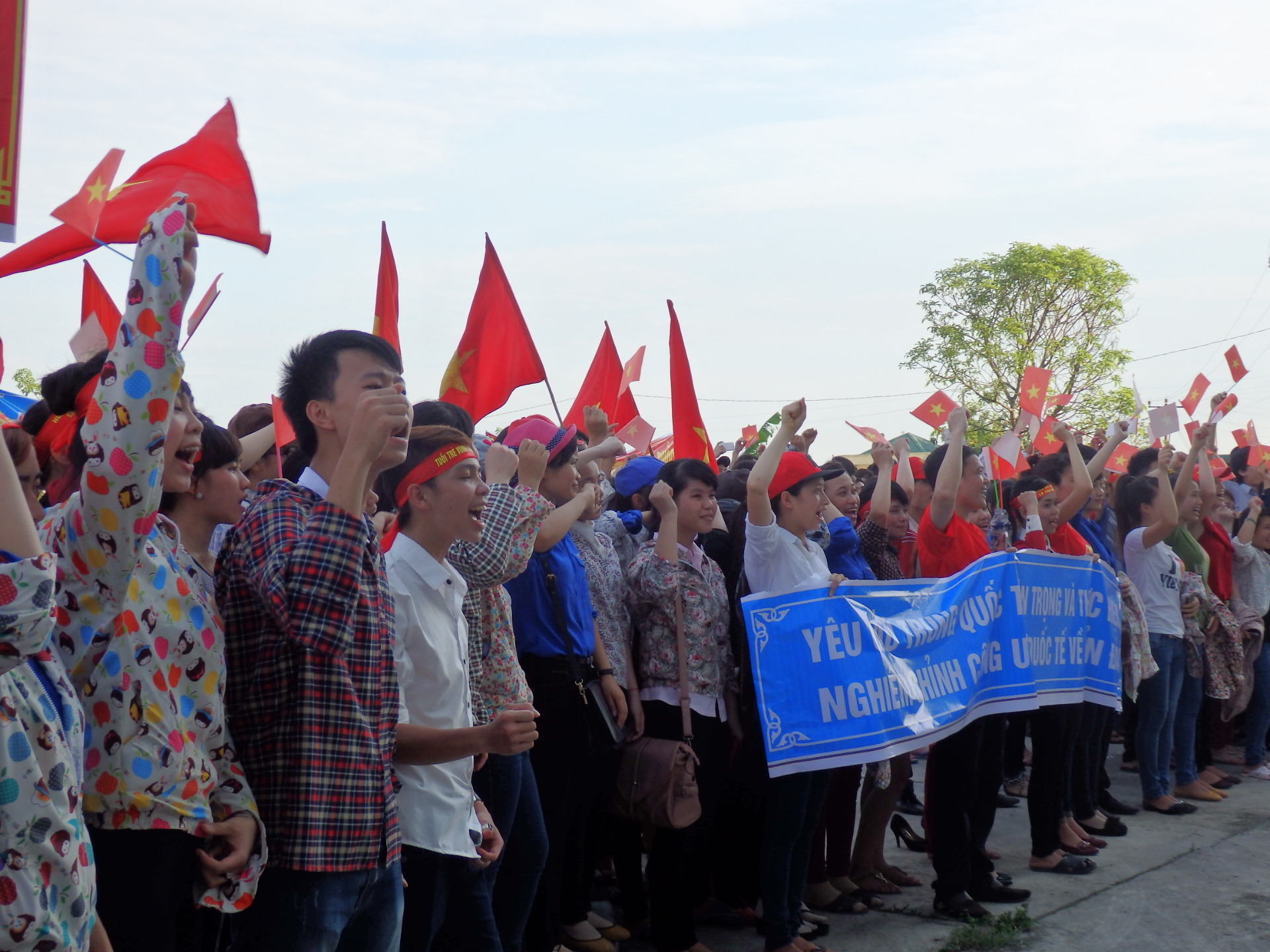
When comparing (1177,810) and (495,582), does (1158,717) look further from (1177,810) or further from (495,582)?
(495,582)

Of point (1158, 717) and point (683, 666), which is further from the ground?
point (683, 666)

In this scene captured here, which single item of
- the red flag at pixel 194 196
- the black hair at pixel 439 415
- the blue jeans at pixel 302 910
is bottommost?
the blue jeans at pixel 302 910

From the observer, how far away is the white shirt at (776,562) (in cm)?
527

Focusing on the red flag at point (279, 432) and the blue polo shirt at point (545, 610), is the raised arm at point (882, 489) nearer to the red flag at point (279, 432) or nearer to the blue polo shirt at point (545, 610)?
the blue polo shirt at point (545, 610)

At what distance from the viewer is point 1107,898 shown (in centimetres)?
573

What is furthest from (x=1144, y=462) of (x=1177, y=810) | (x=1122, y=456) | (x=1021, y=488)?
(x=1122, y=456)

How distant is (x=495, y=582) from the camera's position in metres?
3.83

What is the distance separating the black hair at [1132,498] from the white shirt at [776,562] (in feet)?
11.4

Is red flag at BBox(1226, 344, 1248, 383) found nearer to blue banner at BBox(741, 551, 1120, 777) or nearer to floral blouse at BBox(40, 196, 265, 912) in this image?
blue banner at BBox(741, 551, 1120, 777)

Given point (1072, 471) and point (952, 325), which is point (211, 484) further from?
point (952, 325)

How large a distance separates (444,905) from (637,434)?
247 inches

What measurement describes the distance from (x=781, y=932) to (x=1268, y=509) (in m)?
6.44

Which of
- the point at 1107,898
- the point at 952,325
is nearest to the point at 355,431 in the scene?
the point at 1107,898

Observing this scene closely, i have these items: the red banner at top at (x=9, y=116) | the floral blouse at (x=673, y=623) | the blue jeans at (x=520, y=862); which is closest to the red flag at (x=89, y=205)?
the red banner at top at (x=9, y=116)
